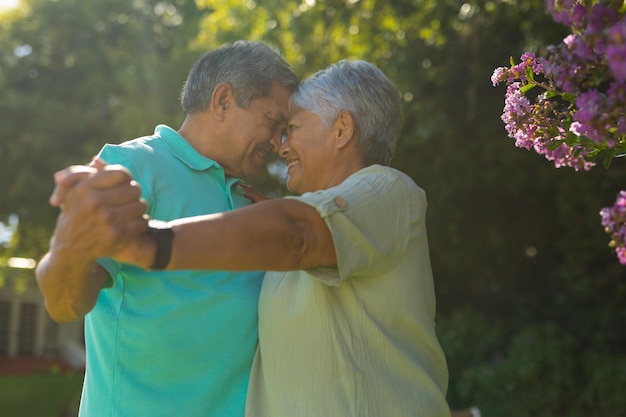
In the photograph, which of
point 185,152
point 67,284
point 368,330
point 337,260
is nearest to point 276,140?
point 185,152

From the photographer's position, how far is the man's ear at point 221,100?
112 inches

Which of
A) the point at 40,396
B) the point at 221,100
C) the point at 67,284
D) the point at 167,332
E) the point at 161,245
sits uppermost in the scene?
the point at 221,100

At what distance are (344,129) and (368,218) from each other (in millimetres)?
523

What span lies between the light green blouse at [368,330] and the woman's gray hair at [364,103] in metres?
0.23

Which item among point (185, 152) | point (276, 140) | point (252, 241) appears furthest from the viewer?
point (276, 140)

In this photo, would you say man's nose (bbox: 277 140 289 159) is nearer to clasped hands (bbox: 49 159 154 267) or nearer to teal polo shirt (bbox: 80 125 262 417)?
teal polo shirt (bbox: 80 125 262 417)

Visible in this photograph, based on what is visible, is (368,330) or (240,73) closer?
(368,330)

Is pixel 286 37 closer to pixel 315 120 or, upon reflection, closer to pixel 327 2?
pixel 327 2

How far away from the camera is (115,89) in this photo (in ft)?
55.5

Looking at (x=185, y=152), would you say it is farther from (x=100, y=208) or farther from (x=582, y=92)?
(x=582, y=92)

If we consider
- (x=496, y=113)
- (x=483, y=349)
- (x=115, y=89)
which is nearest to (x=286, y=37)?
(x=496, y=113)

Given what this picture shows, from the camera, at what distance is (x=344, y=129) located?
2564 mm

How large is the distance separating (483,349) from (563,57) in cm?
810

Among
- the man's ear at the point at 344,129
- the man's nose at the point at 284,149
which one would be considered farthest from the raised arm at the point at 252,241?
the man's nose at the point at 284,149
